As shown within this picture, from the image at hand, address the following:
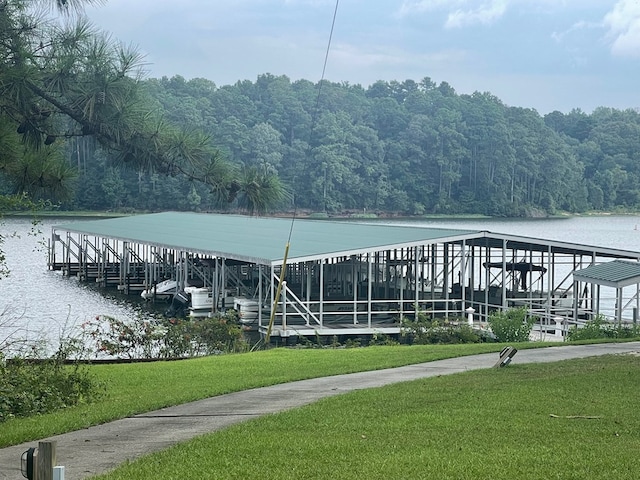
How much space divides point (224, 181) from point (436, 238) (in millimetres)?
24060

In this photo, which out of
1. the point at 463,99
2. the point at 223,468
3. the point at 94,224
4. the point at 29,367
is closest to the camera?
the point at 223,468

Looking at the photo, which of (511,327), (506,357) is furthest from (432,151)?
(506,357)

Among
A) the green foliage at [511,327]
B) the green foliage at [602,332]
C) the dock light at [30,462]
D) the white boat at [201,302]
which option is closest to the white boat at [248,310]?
the white boat at [201,302]

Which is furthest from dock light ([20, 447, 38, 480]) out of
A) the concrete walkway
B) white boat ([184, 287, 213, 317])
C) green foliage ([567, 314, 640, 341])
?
white boat ([184, 287, 213, 317])

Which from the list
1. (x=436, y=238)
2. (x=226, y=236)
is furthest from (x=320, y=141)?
(x=436, y=238)

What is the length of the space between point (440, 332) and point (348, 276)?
18391 mm

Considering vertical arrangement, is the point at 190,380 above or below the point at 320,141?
below

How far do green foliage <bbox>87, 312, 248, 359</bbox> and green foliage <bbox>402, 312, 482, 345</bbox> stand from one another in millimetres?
4866

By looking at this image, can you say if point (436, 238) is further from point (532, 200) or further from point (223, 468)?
point (532, 200)

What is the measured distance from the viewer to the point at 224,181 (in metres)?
9.80

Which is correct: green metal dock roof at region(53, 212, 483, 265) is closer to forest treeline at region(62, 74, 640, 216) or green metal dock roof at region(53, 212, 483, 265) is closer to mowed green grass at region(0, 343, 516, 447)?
mowed green grass at region(0, 343, 516, 447)

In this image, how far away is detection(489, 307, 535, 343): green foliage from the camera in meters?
26.6

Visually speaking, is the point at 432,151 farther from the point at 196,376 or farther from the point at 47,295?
the point at 196,376

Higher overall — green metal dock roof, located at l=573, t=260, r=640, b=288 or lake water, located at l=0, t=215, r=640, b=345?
green metal dock roof, located at l=573, t=260, r=640, b=288
